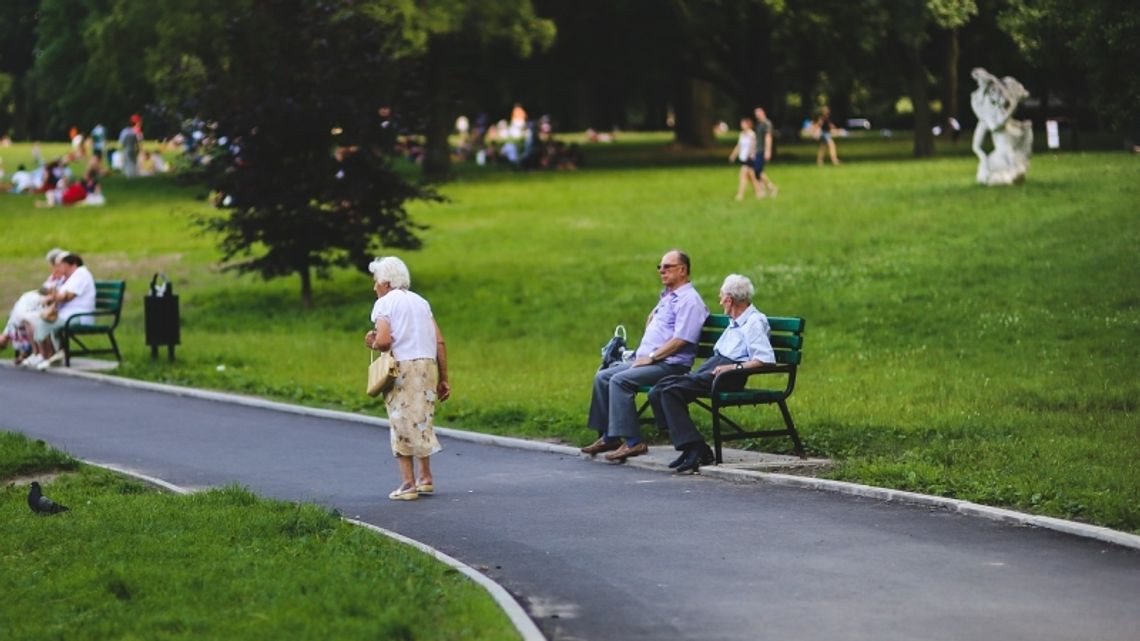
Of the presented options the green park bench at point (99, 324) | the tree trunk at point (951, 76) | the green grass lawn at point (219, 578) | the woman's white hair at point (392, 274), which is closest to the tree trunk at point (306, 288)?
the green park bench at point (99, 324)

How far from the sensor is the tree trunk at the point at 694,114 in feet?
217

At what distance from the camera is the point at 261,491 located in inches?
531

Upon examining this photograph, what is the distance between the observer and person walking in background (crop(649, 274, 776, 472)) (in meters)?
14.3

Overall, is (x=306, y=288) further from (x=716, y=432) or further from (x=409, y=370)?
(x=409, y=370)

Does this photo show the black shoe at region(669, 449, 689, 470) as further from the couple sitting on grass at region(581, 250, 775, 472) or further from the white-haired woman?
the white-haired woman

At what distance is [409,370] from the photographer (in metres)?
13.4

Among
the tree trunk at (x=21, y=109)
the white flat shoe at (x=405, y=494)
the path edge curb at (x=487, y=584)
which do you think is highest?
the tree trunk at (x=21, y=109)

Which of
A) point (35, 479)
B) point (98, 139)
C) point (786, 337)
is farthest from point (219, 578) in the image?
point (98, 139)

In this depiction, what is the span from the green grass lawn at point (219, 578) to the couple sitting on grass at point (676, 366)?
354 cm

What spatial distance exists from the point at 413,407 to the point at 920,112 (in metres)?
43.9

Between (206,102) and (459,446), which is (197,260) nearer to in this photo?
(206,102)

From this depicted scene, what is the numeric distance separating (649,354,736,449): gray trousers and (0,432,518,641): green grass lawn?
3.43 metres

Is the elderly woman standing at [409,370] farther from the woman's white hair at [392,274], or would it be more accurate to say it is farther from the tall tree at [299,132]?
the tall tree at [299,132]

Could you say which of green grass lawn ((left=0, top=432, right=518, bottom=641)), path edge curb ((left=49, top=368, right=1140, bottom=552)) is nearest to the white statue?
path edge curb ((left=49, top=368, right=1140, bottom=552))
